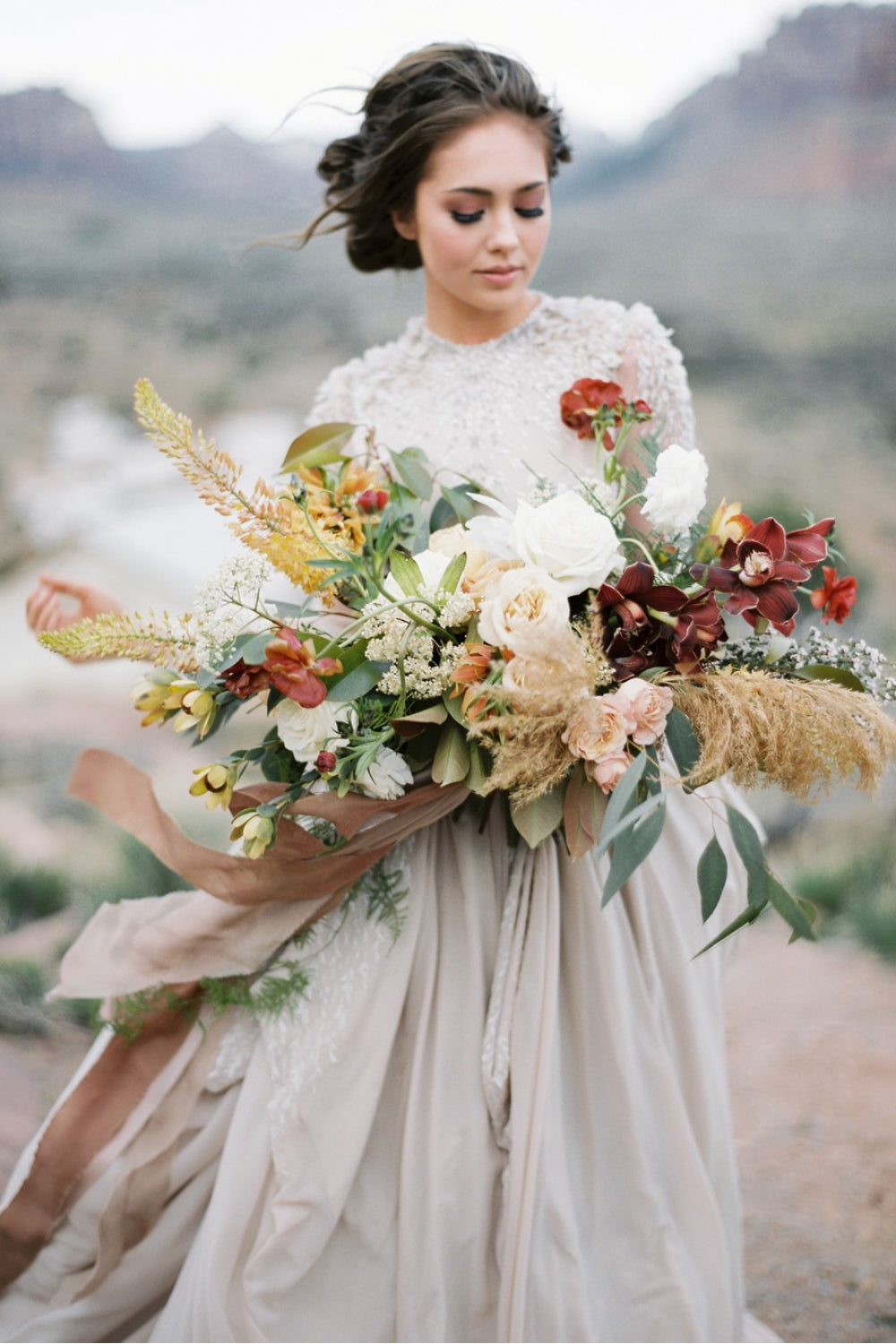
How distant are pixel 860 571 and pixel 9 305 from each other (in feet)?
9.58

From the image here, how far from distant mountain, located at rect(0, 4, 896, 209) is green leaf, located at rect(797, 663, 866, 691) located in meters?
2.69

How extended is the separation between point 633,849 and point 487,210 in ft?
2.88

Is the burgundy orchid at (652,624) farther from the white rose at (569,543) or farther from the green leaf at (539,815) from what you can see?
the green leaf at (539,815)

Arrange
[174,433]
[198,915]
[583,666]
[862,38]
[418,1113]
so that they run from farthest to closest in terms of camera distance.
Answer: [862,38]
[198,915]
[418,1113]
[174,433]
[583,666]

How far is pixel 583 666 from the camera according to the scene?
2.77 ft

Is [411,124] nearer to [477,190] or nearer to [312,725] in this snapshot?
[477,190]

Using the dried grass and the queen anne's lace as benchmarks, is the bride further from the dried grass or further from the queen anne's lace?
the dried grass

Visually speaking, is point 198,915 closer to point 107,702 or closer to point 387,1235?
point 387,1235

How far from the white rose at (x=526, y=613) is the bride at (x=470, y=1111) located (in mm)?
324

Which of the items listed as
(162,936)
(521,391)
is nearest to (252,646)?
(162,936)

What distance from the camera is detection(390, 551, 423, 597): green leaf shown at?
0.96m

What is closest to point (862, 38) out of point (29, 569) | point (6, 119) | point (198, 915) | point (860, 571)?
point (860, 571)

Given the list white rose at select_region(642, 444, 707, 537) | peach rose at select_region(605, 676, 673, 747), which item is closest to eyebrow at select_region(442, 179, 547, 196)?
white rose at select_region(642, 444, 707, 537)

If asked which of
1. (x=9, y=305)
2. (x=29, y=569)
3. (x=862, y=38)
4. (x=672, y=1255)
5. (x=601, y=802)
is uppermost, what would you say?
(x=862, y=38)
